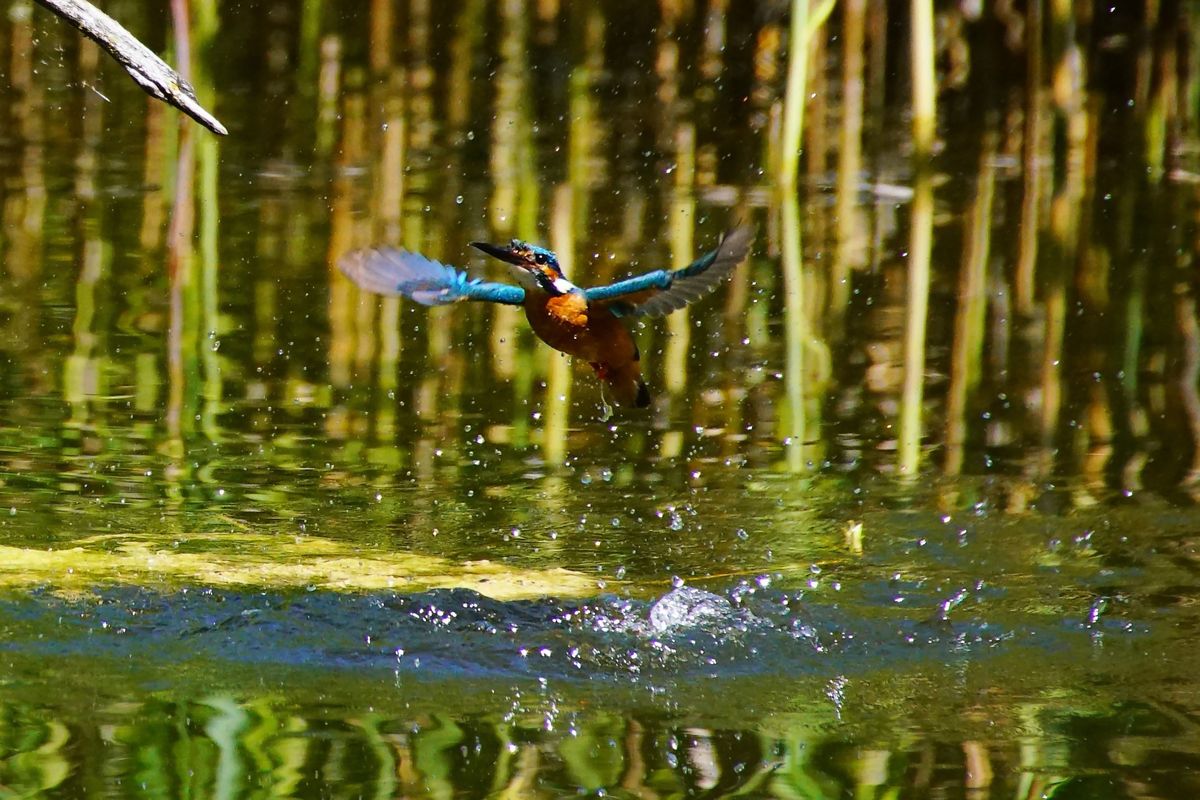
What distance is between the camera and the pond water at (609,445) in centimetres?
326

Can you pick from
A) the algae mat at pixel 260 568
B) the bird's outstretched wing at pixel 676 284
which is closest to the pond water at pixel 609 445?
the algae mat at pixel 260 568

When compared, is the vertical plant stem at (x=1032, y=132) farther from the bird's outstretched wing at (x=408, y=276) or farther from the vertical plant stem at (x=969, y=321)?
the bird's outstretched wing at (x=408, y=276)

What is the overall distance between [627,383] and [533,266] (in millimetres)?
499

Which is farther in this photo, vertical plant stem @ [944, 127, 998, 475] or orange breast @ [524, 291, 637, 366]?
vertical plant stem @ [944, 127, 998, 475]

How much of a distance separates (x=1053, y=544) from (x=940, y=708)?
114cm

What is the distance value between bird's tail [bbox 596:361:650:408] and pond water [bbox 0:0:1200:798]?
0.36m

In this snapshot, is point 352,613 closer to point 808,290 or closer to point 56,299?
point 56,299

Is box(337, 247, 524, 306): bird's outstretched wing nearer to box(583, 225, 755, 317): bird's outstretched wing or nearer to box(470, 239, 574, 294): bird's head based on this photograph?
box(470, 239, 574, 294): bird's head

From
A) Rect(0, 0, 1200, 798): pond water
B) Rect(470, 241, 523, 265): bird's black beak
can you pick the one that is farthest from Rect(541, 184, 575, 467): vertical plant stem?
Rect(470, 241, 523, 265): bird's black beak

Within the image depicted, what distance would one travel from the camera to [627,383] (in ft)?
13.9

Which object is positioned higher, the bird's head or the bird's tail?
the bird's head

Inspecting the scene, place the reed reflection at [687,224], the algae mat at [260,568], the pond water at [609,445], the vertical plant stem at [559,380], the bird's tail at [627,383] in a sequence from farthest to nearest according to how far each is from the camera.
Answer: the reed reflection at [687,224] < the vertical plant stem at [559,380] < the bird's tail at [627,383] < the algae mat at [260,568] < the pond water at [609,445]

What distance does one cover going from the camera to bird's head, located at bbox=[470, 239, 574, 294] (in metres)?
3.81

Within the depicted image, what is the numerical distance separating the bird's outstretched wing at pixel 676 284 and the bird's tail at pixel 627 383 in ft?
0.75
